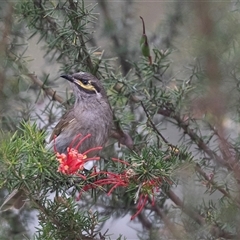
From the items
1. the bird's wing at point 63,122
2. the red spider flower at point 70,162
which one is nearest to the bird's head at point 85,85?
the bird's wing at point 63,122

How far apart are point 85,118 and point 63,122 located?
1.29 feet

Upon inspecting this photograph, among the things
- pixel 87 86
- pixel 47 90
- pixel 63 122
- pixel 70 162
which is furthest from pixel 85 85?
pixel 70 162

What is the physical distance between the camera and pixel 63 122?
2.70 metres

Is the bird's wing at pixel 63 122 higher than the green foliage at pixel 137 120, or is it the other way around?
the bird's wing at pixel 63 122

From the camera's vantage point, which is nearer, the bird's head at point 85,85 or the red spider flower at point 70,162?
the red spider flower at point 70,162

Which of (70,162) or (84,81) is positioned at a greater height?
(84,81)

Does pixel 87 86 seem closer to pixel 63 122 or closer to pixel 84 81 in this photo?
pixel 84 81

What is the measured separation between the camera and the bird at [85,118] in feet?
8.75

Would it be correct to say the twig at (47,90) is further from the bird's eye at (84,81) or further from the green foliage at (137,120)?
the bird's eye at (84,81)

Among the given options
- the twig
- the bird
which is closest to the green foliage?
the twig

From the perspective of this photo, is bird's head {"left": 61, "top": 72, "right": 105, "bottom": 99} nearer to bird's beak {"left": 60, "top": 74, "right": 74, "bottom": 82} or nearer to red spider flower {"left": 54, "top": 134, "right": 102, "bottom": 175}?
bird's beak {"left": 60, "top": 74, "right": 74, "bottom": 82}

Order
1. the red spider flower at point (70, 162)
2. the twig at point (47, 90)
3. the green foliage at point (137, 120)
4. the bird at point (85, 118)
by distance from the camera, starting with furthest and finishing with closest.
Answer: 1. the bird at point (85, 118)
2. the twig at point (47, 90)
3. the red spider flower at point (70, 162)
4. the green foliage at point (137, 120)

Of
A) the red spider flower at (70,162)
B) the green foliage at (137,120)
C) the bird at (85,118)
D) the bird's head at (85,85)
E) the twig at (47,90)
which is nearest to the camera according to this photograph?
the green foliage at (137,120)

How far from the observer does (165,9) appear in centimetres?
284
